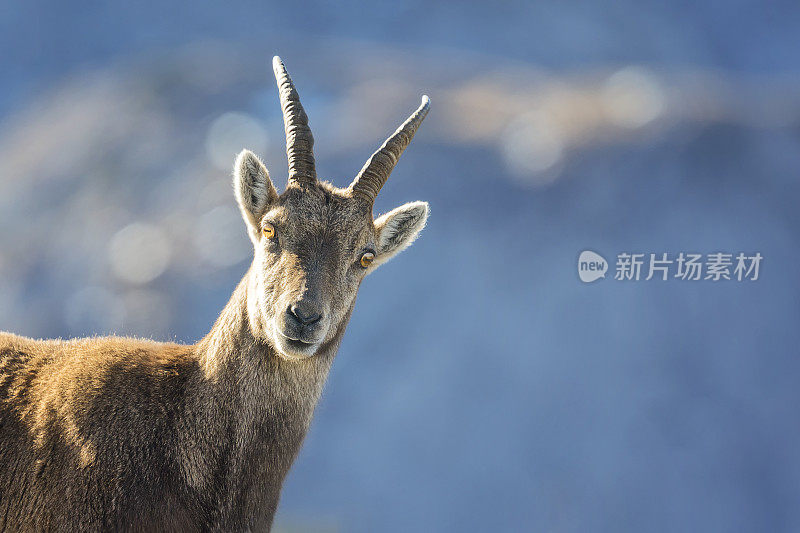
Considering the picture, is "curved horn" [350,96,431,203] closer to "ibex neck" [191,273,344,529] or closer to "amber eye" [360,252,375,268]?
"amber eye" [360,252,375,268]

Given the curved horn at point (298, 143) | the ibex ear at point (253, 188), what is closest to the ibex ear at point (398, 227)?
the curved horn at point (298, 143)

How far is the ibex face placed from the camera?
6418 mm

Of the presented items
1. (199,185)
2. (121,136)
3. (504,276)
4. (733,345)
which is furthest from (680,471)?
(121,136)

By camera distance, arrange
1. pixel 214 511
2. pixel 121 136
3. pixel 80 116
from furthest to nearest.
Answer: pixel 80 116 → pixel 121 136 → pixel 214 511

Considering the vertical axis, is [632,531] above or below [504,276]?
below

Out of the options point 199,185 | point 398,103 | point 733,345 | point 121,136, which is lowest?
point 733,345

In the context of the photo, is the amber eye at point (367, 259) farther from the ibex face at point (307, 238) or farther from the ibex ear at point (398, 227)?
the ibex ear at point (398, 227)

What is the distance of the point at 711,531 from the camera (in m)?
27.8

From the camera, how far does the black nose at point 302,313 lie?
6.30m

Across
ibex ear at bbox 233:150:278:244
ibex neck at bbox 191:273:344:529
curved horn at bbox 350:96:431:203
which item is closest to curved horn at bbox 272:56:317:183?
ibex ear at bbox 233:150:278:244

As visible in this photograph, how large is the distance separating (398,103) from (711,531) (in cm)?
2114

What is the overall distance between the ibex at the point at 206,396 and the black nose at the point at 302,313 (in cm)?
1

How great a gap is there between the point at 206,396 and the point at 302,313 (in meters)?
1.04

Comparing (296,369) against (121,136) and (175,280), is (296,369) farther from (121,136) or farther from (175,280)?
(121,136)
